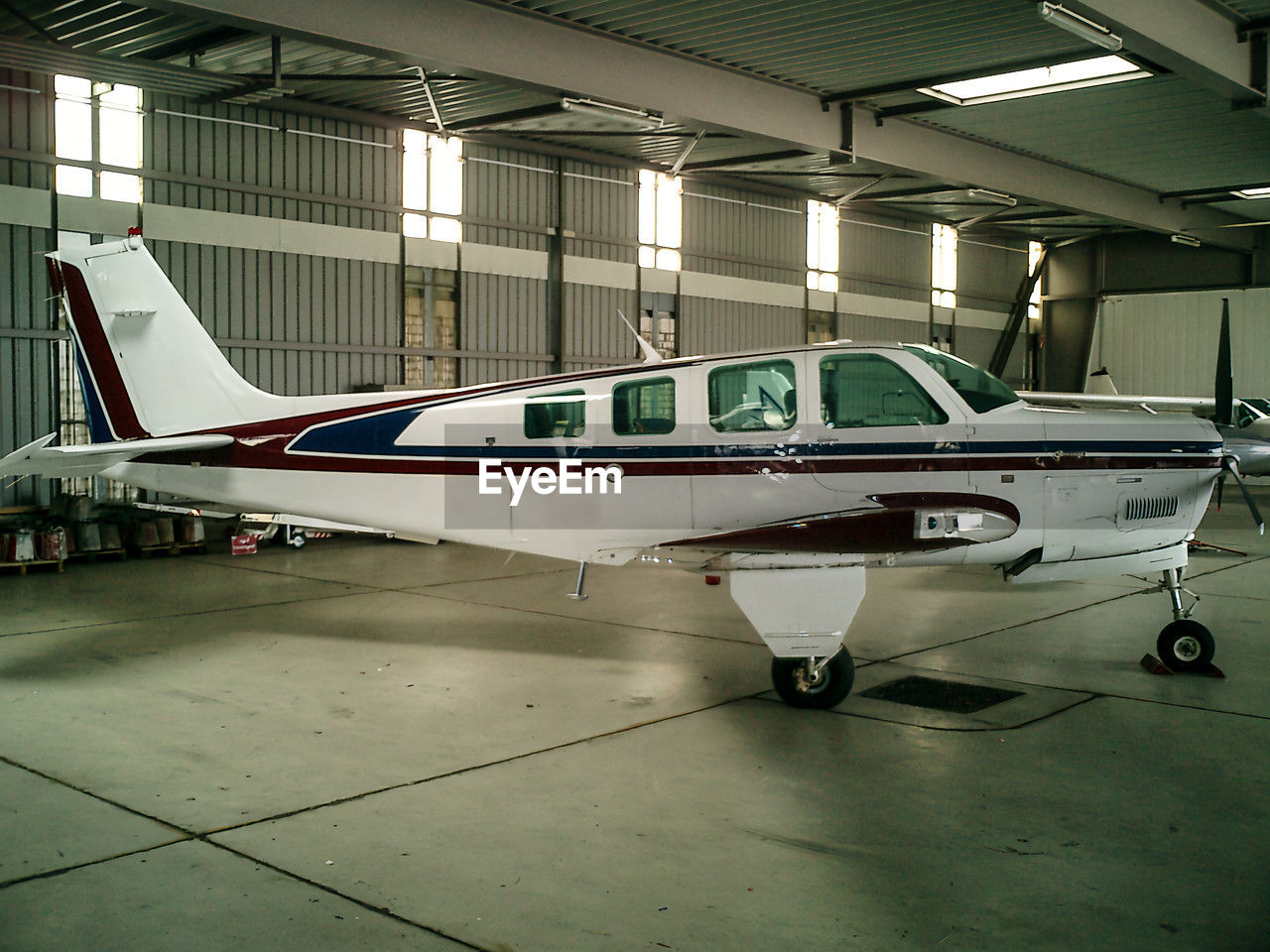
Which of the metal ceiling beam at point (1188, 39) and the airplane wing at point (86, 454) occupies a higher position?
the metal ceiling beam at point (1188, 39)

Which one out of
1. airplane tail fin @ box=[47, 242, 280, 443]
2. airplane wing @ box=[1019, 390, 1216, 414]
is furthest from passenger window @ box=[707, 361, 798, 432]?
airplane wing @ box=[1019, 390, 1216, 414]

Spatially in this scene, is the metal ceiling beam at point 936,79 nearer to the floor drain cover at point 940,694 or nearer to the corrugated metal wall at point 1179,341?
the floor drain cover at point 940,694

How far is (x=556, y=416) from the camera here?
22.2ft

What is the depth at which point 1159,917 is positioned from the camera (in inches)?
137

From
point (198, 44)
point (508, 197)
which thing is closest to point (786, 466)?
point (198, 44)

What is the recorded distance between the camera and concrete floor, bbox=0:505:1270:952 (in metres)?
3.44

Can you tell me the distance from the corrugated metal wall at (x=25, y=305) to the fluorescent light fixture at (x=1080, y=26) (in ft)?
38.3

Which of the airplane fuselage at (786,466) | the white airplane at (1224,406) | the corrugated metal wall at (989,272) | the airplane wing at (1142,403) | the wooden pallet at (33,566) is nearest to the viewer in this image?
the airplane fuselage at (786,466)

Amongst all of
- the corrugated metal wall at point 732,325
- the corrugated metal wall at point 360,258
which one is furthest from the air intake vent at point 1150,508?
the corrugated metal wall at point 732,325

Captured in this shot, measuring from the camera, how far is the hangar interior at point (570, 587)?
3738 millimetres

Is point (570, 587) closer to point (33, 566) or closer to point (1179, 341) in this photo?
point (33, 566)

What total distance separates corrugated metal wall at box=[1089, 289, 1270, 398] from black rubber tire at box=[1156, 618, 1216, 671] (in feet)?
76.5

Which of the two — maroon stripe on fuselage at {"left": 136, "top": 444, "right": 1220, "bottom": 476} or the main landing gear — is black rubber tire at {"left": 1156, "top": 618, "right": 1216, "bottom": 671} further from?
maroon stripe on fuselage at {"left": 136, "top": 444, "right": 1220, "bottom": 476}

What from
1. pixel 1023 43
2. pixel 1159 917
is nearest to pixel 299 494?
pixel 1159 917
